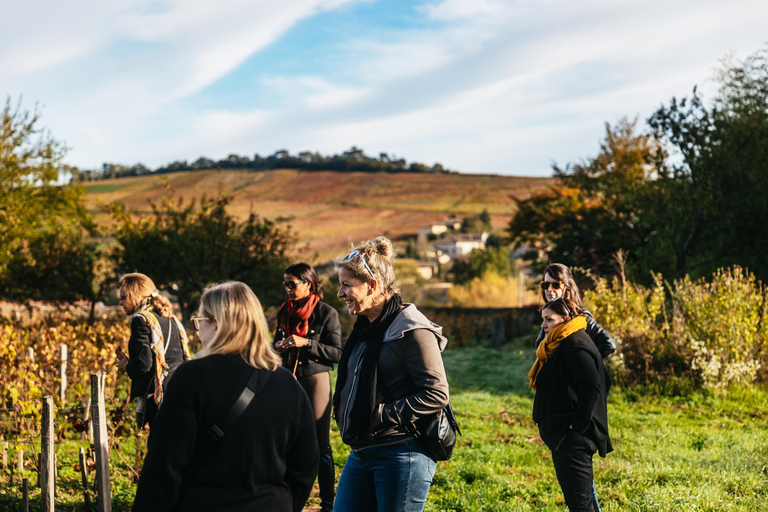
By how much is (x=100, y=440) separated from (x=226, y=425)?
8.14 feet

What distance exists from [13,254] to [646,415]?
64.3 feet

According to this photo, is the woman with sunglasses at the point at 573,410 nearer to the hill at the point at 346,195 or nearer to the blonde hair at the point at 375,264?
the blonde hair at the point at 375,264

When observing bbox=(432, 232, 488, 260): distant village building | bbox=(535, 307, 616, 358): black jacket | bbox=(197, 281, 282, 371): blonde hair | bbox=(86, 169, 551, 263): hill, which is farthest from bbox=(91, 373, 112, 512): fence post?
bbox=(432, 232, 488, 260): distant village building

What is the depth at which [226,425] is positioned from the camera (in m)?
2.31

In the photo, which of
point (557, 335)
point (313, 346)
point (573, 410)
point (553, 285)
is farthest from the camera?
point (313, 346)

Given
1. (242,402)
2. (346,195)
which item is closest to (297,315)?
(242,402)

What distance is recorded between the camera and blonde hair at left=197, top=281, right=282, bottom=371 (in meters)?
2.42

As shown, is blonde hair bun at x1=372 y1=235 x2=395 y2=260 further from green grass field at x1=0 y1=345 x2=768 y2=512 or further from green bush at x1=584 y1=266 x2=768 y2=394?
green bush at x1=584 y1=266 x2=768 y2=394

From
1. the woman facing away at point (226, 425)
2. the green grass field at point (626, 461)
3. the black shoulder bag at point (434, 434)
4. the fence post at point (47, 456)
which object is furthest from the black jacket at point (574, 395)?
the fence post at point (47, 456)

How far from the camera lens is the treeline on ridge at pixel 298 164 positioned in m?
83.7

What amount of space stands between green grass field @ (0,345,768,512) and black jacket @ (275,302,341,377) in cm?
161

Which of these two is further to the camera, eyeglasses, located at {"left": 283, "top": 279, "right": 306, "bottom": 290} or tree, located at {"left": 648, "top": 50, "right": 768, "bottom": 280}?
tree, located at {"left": 648, "top": 50, "right": 768, "bottom": 280}

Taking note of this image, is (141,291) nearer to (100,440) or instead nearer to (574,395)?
(100,440)

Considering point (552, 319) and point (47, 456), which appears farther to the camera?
point (47, 456)
